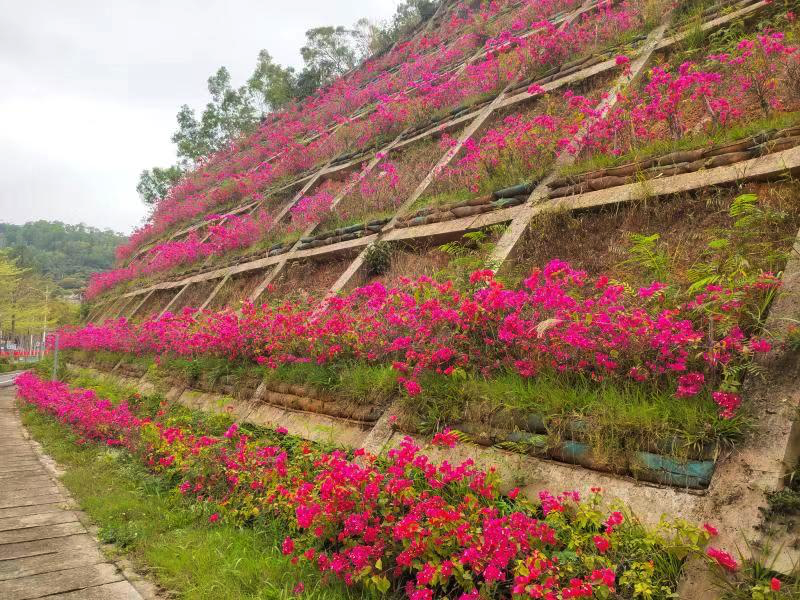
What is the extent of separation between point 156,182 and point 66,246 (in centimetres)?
8475

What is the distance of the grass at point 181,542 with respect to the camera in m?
3.12

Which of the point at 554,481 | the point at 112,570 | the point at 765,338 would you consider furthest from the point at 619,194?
the point at 112,570

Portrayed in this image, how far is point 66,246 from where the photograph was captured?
101 m

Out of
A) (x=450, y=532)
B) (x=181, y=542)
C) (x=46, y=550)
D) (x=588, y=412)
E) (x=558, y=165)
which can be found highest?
(x=558, y=165)

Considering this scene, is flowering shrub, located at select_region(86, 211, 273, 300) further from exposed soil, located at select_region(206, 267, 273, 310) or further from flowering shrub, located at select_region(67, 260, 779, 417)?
flowering shrub, located at select_region(67, 260, 779, 417)

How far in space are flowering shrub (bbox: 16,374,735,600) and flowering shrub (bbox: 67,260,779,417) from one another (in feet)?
2.79

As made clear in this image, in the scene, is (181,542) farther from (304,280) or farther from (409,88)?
(409,88)

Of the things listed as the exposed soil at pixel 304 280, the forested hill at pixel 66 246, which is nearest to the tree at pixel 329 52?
the exposed soil at pixel 304 280

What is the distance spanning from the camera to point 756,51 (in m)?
5.36

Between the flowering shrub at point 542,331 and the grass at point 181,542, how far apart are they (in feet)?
5.38

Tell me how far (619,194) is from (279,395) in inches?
174

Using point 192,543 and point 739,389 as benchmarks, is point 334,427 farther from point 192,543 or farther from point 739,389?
point 739,389

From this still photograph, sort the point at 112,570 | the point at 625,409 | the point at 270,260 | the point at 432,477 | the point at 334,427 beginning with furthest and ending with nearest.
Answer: the point at 270,260 → the point at 334,427 → the point at 112,570 → the point at 432,477 → the point at 625,409

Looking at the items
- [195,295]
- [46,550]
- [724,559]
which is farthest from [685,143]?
[195,295]
